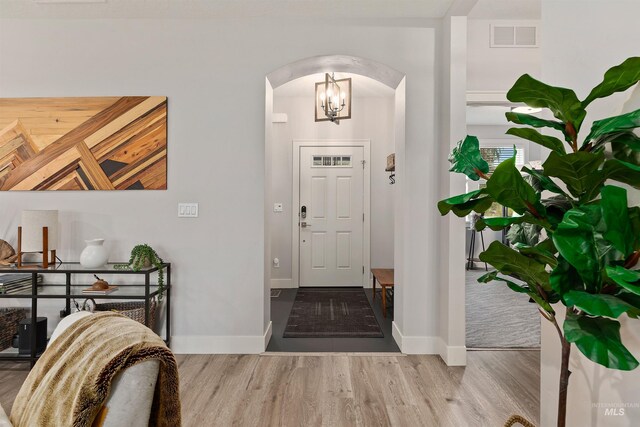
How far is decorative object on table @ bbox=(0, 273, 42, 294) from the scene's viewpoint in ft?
8.87

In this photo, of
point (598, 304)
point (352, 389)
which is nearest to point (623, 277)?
point (598, 304)

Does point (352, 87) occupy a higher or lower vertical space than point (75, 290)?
higher

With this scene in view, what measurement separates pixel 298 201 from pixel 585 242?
15.5ft

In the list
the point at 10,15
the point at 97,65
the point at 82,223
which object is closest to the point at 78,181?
the point at 82,223

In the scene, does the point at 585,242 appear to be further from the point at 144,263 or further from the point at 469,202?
the point at 144,263

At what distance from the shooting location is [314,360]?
291 centimetres

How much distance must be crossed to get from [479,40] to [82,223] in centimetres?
372

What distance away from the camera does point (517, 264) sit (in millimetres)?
1069

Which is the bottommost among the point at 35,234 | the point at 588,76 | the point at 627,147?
the point at 35,234

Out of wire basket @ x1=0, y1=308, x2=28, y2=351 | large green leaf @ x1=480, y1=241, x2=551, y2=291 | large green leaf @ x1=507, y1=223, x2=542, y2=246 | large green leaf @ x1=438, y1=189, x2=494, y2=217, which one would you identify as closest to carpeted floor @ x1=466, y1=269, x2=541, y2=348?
large green leaf @ x1=507, y1=223, x2=542, y2=246

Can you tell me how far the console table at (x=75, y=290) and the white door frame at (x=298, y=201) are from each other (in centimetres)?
254

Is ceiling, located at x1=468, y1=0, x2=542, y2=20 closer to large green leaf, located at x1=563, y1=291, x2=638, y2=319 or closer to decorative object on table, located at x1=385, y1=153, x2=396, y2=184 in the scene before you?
decorative object on table, located at x1=385, y1=153, x2=396, y2=184

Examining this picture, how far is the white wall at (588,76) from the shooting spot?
125 cm

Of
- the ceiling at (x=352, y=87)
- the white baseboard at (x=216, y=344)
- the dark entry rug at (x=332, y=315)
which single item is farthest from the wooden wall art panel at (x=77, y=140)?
the ceiling at (x=352, y=87)
